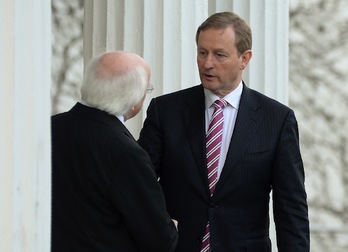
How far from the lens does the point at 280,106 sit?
4.98 m

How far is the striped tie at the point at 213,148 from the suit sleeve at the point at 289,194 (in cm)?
25

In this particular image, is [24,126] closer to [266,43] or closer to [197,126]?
[197,126]

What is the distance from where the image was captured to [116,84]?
13.6ft

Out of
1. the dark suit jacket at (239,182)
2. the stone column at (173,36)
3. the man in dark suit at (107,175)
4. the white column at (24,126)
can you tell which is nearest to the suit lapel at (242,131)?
the dark suit jacket at (239,182)

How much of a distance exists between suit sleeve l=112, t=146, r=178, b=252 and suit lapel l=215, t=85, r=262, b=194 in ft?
2.58

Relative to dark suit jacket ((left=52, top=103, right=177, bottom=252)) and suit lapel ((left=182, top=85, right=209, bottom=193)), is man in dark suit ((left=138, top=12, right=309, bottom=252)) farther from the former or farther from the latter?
dark suit jacket ((left=52, top=103, right=177, bottom=252))

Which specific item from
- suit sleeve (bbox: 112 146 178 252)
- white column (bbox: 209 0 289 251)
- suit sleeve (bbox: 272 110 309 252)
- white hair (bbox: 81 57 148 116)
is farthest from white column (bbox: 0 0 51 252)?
white column (bbox: 209 0 289 251)

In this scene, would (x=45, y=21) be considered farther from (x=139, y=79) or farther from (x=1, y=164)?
(x=139, y=79)

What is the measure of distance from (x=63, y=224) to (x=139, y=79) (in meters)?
0.59

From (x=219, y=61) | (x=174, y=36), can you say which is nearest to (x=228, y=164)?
(x=219, y=61)

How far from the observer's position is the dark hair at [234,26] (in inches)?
195

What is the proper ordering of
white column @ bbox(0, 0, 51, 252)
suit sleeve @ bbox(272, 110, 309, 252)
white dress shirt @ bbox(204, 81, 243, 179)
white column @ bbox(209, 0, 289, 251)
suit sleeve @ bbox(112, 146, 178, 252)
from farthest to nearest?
white column @ bbox(209, 0, 289, 251)
white dress shirt @ bbox(204, 81, 243, 179)
suit sleeve @ bbox(272, 110, 309, 252)
suit sleeve @ bbox(112, 146, 178, 252)
white column @ bbox(0, 0, 51, 252)

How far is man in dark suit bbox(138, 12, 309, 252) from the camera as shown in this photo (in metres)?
4.82

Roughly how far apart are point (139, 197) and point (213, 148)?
927 mm
